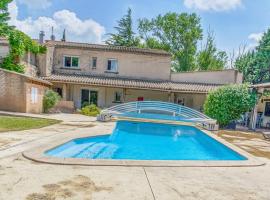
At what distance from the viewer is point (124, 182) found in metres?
4.95

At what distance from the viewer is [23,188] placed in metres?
4.34

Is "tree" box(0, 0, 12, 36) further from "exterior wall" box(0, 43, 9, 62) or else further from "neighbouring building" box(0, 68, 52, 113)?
"neighbouring building" box(0, 68, 52, 113)

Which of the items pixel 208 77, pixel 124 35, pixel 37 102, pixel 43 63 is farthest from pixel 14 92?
pixel 124 35

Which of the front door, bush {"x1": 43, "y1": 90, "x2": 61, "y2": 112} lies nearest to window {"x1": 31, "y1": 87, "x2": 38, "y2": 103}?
bush {"x1": 43, "y1": 90, "x2": 61, "y2": 112}

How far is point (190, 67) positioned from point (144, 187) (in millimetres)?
37812

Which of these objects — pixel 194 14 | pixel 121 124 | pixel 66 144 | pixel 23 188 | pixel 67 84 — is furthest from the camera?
pixel 194 14

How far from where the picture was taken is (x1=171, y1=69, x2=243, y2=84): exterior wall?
84.3 feet

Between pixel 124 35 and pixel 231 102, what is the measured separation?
31.7 metres

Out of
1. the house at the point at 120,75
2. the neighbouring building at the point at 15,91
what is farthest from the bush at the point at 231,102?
the neighbouring building at the point at 15,91

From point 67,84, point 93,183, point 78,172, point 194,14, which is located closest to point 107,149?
point 78,172

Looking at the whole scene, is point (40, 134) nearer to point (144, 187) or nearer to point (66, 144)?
point (66, 144)

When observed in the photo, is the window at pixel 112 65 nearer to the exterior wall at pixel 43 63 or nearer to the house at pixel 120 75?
the house at pixel 120 75

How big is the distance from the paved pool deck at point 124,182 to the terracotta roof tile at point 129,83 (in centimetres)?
1595

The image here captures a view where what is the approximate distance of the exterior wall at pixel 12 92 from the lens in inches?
599
